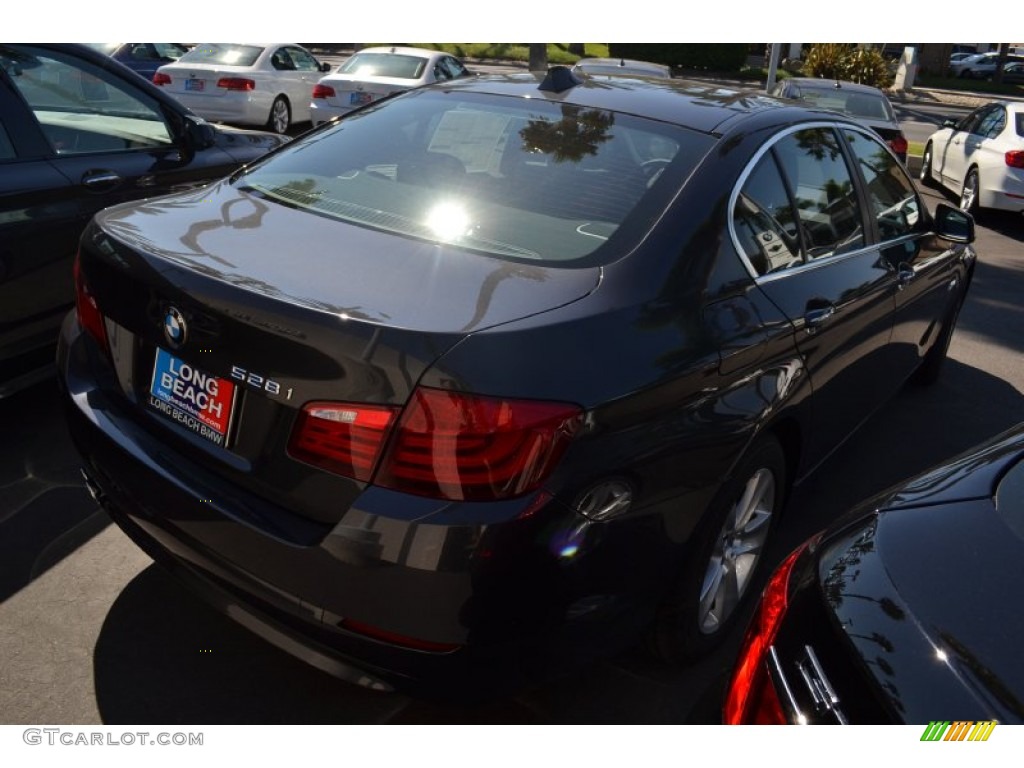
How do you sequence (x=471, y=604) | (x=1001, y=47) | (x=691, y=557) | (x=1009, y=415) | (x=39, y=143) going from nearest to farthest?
1. (x=471, y=604)
2. (x=691, y=557)
3. (x=39, y=143)
4. (x=1009, y=415)
5. (x=1001, y=47)

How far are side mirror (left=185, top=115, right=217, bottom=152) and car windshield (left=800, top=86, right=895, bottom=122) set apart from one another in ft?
30.0

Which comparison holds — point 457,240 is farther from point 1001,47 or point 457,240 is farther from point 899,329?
point 1001,47

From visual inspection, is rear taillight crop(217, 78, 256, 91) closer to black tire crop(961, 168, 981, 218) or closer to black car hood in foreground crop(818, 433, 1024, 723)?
black tire crop(961, 168, 981, 218)

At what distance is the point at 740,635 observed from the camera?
3154mm

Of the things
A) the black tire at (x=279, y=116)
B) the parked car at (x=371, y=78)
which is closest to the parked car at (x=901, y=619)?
the parked car at (x=371, y=78)

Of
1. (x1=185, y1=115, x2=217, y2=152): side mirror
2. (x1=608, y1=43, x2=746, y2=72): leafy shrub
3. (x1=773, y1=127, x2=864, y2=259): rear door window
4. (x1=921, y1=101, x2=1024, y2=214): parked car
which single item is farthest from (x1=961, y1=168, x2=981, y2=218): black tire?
(x1=608, y1=43, x2=746, y2=72): leafy shrub

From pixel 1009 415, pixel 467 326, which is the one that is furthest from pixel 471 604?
pixel 1009 415

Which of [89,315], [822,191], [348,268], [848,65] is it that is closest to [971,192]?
[822,191]

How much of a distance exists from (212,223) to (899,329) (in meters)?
2.91

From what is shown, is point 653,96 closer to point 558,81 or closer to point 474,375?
point 558,81

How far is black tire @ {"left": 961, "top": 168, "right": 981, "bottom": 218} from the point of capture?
1095 cm

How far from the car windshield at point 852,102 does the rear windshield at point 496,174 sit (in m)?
10.1

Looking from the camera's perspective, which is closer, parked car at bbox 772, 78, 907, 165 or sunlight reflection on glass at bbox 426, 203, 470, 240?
sunlight reflection on glass at bbox 426, 203, 470, 240

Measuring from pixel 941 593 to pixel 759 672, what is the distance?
34 cm
